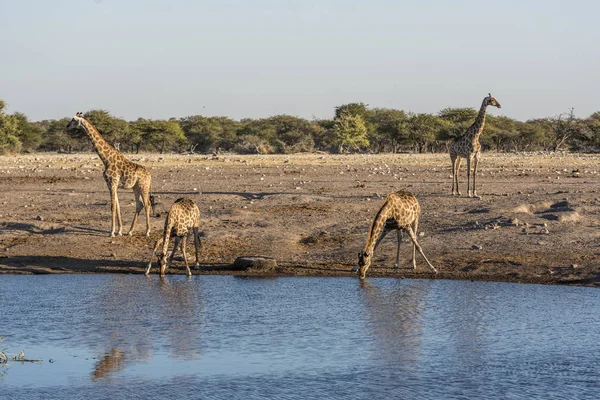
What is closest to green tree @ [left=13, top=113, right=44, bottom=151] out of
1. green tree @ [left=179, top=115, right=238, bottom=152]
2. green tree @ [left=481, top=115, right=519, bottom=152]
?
green tree @ [left=179, top=115, right=238, bottom=152]

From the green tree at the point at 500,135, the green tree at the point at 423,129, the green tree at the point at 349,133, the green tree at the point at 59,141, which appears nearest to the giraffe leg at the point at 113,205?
the green tree at the point at 349,133

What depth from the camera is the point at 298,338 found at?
10.9 meters

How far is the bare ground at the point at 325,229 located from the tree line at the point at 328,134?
41.2m

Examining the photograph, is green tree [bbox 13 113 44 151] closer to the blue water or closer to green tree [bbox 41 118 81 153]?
green tree [bbox 41 118 81 153]

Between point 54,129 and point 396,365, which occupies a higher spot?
point 54,129

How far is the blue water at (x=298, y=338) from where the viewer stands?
29.3 ft

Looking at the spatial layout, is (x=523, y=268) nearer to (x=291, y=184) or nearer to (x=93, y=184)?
(x=291, y=184)

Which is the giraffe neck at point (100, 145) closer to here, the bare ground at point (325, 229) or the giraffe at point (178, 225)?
the bare ground at point (325, 229)

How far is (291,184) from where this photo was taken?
28625mm

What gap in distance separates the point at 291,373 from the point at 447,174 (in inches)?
957

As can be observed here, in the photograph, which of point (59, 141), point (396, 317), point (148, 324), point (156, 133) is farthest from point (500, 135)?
point (148, 324)

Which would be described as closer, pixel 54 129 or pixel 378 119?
pixel 54 129

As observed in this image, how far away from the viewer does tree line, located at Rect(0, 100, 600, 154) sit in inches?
2721

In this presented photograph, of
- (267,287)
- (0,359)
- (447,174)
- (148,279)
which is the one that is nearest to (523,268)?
(267,287)
